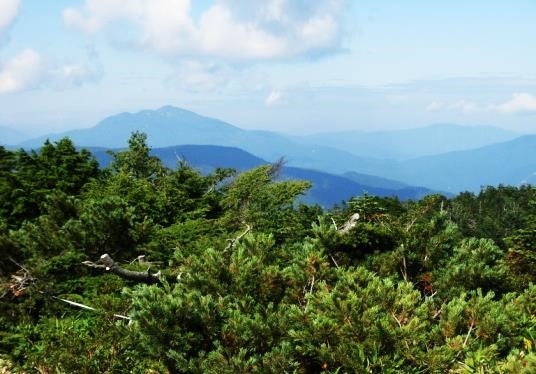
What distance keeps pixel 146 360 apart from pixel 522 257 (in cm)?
1921

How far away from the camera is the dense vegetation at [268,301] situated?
600cm

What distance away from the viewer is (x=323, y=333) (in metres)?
6.08

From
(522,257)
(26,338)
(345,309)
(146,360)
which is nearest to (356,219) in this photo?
(345,309)

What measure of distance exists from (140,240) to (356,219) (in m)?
6.80

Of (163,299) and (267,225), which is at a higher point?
(163,299)

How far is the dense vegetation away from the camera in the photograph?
6000 millimetres

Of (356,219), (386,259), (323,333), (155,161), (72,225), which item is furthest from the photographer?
(155,161)

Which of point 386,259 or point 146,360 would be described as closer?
point 146,360

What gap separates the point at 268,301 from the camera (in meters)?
7.88

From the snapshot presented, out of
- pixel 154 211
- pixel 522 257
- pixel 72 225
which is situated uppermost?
pixel 72 225

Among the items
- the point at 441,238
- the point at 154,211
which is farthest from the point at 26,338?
the point at 154,211

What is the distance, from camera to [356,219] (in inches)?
468

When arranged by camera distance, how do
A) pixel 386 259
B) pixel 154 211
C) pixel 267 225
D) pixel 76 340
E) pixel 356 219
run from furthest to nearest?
pixel 154 211, pixel 267 225, pixel 356 219, pixel 386 259, pixel 76 340

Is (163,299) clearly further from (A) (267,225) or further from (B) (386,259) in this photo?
(A) (267,225)
